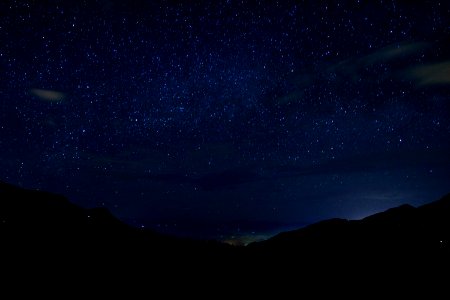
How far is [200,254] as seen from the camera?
2194 centimetres

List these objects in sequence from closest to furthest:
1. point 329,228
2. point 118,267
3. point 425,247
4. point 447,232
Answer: point 118,267 < point 425,247 < point 447,232 < point 329,228

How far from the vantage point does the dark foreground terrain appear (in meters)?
13.4

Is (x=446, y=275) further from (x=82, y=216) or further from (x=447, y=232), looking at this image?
(x=82, y=216)

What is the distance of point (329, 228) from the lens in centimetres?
2694

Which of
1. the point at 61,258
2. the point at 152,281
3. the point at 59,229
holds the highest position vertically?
the point at 59,229

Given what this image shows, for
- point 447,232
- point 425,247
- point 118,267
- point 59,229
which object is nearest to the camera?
point 118,267

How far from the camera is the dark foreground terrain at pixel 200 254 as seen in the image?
13430 millimetres

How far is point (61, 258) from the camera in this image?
13.9m

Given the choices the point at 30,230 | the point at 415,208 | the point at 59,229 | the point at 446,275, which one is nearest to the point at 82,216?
the point at 59,229

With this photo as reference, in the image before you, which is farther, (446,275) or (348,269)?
(348,269)

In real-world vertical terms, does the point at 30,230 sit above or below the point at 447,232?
above

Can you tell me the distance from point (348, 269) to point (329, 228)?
8.88 metres

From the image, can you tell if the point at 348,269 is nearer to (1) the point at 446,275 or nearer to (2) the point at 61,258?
(1) the point at 446,275

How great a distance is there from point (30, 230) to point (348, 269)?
19074mm
